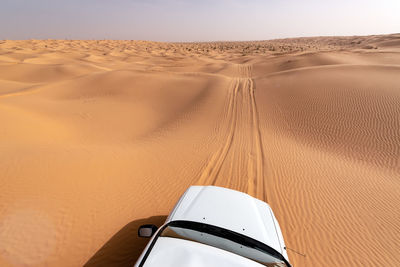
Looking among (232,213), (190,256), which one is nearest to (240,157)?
(232,213)

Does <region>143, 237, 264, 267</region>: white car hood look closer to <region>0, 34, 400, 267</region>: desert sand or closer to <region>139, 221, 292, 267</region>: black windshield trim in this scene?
<region>139, 221, 292, 267</region>: black windshield trim

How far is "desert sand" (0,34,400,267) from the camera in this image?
374 cm

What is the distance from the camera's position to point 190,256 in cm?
200

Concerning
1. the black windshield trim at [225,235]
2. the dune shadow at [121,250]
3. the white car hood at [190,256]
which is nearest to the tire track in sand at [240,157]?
the dune shadow at [121,250]

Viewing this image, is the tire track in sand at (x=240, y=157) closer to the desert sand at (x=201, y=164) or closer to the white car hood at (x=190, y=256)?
the desert sand at (x=201, y=164)

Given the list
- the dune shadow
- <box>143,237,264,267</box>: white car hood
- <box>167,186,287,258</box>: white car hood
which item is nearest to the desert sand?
the dune shadow

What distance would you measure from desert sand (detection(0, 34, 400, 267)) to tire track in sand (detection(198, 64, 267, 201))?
50 millimetres

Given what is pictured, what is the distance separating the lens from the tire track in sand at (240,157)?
5574 mm

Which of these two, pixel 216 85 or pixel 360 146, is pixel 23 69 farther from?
pixel 360 146

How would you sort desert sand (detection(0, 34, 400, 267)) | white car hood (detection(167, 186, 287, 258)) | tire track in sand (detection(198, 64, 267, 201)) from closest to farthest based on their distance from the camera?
1. white car hood (detection(167, 186, 287, 258))
2. desert sand (detection(0, 34, 400, 267))
3. tire track in sand (detection(198, 64, 267, 201))

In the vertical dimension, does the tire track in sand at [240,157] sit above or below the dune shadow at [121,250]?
above

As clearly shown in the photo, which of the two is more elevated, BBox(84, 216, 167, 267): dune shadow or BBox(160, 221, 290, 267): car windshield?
BBox(160, 221, 290, 267): car windshield

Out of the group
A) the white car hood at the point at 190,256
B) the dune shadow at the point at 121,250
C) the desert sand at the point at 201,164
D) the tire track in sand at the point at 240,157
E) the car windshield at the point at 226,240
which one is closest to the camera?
the white car hood at the point at 190,256

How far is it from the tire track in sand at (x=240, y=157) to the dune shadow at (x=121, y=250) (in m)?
2.26
